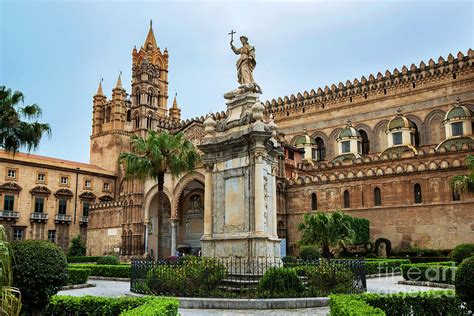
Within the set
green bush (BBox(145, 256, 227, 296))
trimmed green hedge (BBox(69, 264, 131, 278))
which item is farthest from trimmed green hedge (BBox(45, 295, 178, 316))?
trimmed green hedge (BBox(69, 264, 131, 278))

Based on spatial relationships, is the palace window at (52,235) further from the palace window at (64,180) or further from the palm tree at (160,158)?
the palm tree at (160,158)

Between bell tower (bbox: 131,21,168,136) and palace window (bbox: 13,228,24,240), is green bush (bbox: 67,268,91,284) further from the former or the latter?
bell tower (bbox: 131,21,168,136)

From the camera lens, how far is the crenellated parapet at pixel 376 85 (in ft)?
145

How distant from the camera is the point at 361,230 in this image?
34031 mm

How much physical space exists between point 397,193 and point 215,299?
25024 millimetres

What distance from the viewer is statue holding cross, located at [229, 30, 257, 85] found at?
53.6 feet

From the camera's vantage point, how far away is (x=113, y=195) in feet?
202

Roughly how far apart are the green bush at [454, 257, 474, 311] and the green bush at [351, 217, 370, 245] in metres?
24.1

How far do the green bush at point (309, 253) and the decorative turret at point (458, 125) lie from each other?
16974mm

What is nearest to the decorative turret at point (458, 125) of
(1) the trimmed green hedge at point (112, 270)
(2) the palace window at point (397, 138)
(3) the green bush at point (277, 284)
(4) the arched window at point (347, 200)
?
(2) the palace window at point (397, 138)

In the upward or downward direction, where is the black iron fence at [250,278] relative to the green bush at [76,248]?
downward

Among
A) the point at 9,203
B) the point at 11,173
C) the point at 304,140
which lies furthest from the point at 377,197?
the point at 11,173

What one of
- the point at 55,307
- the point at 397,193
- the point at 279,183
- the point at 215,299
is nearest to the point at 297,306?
the point at 215,299

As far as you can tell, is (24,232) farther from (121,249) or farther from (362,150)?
(362,150)
